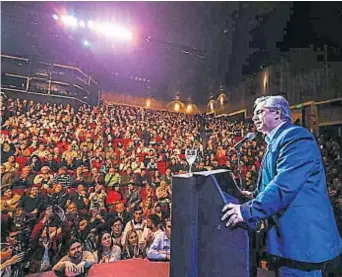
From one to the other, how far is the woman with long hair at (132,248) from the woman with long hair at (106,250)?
0.13ft

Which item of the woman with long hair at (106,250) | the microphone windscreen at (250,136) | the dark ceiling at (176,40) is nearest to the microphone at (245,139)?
the microphone windscreen at (250,136)

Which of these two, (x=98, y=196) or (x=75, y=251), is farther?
(x=98, y=196)

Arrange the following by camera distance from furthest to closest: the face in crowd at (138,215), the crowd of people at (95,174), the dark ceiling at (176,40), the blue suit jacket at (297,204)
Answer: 1. the face in crowd at (138,215)
2. the dark ceiling at (176,40)
3. the crowd of people at (95,174)
4. the blue suit jacket at (297,204)

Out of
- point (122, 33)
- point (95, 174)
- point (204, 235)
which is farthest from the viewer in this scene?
point (122, 33)

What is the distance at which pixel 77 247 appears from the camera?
6.41 feet

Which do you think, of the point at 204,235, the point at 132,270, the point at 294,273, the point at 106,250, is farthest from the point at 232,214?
the point at 106,250

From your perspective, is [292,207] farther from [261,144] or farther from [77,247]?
Result: [77,247]


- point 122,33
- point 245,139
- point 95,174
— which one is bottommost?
point 95,174

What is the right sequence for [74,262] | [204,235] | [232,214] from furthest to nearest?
[74,262] < [204,235] < [232,214]

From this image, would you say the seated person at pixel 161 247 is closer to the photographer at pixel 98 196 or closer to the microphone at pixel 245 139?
the photographer at pixel 98 196

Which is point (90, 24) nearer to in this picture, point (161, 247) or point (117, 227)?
point (117, 227)

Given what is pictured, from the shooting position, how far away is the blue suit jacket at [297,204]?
1.21 m

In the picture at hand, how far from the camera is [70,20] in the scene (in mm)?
2029

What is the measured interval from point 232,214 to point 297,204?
28cm
